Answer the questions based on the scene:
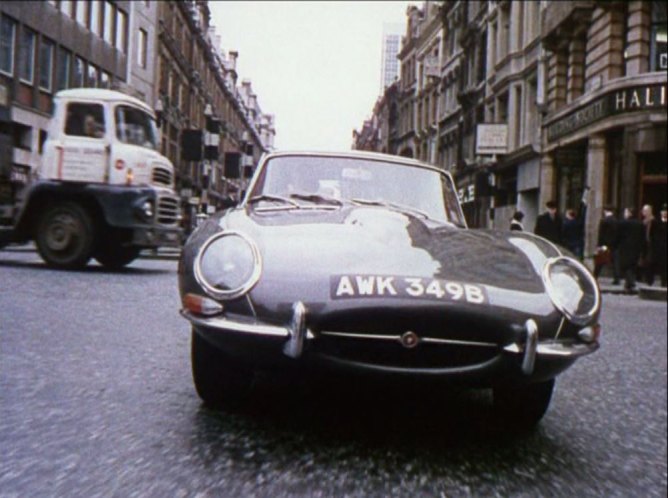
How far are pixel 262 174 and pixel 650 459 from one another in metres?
1.41

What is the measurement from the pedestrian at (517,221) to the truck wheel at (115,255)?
0.74 meters

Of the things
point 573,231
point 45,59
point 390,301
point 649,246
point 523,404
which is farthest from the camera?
point 649,246

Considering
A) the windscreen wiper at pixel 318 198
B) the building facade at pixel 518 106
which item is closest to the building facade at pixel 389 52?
the building facade at pixel 518 106

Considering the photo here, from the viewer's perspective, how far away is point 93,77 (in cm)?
96

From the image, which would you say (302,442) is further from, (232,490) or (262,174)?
(262,174)

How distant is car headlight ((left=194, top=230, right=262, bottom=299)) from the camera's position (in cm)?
172

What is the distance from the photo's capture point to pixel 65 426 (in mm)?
1174

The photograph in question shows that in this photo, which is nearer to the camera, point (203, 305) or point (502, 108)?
point (203, 305)

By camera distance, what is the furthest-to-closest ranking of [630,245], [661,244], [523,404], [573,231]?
1. [661,244]
2. [630,245]
3. [523,404]
4. [573,231]

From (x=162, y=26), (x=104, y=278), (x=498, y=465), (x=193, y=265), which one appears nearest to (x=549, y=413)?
(x=498, y=465)

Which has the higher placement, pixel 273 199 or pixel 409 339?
pixel 273 199

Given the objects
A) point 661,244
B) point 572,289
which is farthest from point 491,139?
Result: point 661,244

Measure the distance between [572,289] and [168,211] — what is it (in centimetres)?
98

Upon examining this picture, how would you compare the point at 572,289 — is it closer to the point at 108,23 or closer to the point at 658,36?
the point at 108,23
